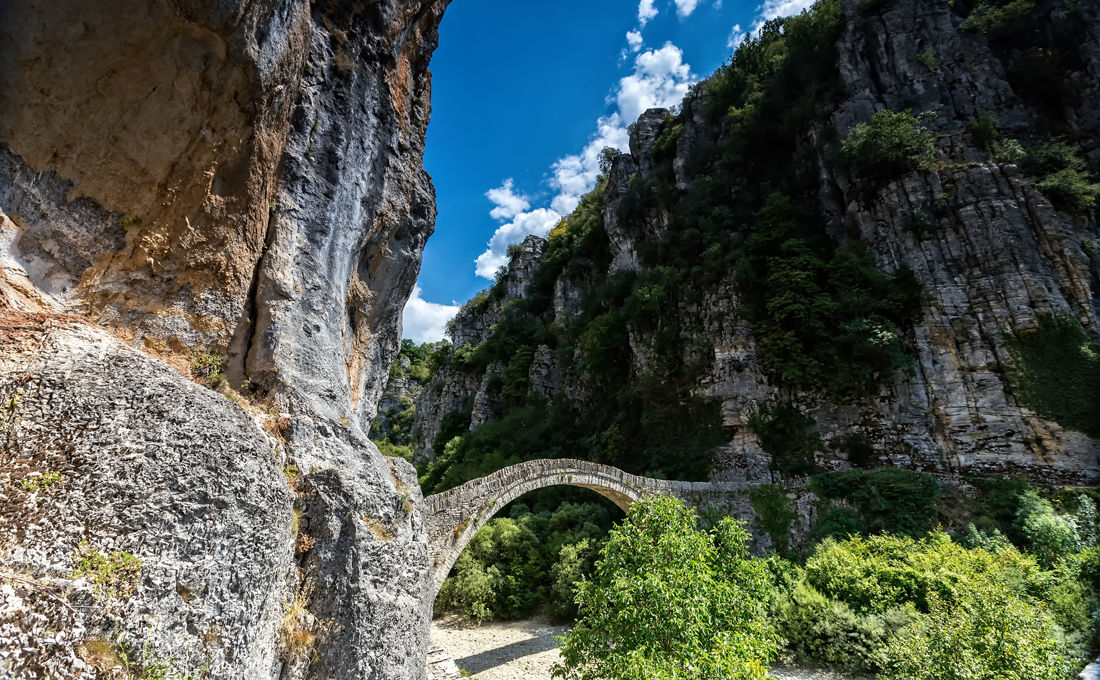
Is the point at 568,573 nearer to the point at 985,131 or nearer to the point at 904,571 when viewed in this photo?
the point at 904,571

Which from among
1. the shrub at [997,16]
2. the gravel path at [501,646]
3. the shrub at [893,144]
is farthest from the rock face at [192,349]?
the shrub at [997,16]

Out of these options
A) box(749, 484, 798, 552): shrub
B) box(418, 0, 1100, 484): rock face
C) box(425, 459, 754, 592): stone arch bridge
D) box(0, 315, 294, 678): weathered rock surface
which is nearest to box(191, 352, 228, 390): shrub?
box(0, 315, 294, 678): weathered rock surface

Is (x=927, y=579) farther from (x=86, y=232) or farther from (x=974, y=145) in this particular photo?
(x=974, y=145)

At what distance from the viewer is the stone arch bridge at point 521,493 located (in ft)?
35.8

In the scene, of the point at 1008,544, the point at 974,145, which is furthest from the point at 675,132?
the point at 1008,544

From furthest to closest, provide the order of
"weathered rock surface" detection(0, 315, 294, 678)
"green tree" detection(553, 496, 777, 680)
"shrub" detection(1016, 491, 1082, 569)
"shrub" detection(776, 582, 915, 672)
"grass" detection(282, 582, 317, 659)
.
Result: "shrub" detection(1016, 491, 1082, 569) → "shrub" detection(776, 582, 915, 672) → "green tree" detection(553, 496, 777, 680) → "grass" detection(282, 582, 317, 659) → "weathered rock surface" detection(0, 315, 294, 678)

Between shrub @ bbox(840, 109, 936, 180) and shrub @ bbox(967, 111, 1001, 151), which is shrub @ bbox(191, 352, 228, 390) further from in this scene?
shrub @ bbox(967, 111, 1001, 151)

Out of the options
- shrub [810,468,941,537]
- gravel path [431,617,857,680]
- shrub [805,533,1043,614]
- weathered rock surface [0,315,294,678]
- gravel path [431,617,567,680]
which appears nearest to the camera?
weathered rock surface [0,315,294,678]

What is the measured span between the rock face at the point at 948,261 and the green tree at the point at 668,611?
38.5ft

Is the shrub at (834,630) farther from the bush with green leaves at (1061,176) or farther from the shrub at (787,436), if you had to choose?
the bush with green leaves at (1061,176)

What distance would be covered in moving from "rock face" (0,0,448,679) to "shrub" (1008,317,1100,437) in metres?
19.5

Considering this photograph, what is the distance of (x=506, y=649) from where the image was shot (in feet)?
42.8

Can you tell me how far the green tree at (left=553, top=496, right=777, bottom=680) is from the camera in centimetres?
559

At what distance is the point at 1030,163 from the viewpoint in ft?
61.4
